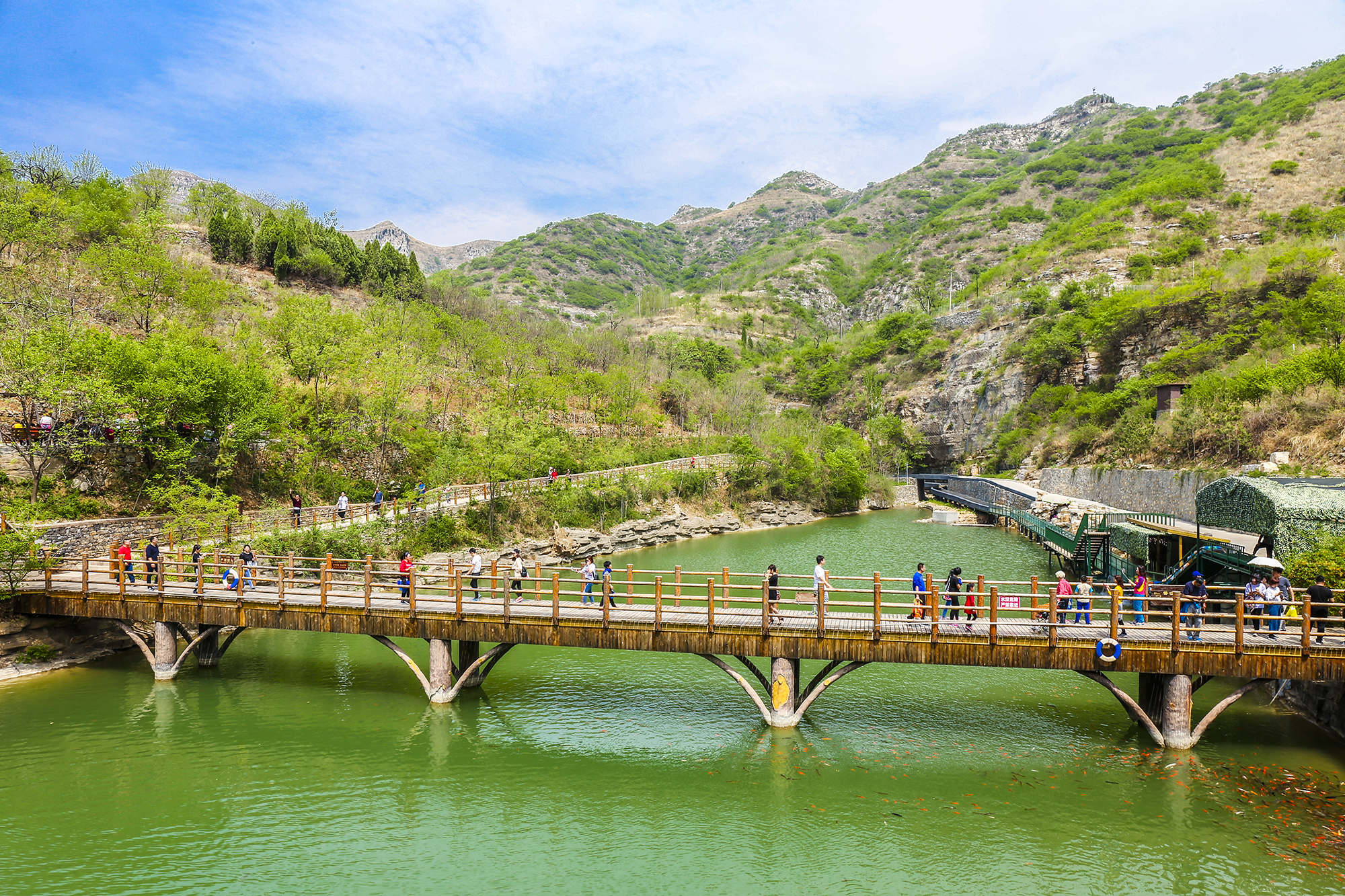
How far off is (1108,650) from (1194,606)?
5297 millimetres

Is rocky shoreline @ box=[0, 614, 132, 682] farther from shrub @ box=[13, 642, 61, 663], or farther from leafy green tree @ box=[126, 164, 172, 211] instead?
leafy green tree @ box=[126, 164, 172, 211]

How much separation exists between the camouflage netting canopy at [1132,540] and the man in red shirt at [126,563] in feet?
122

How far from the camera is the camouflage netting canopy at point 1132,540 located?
27.9 metres

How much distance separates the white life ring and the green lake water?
93.6 inches

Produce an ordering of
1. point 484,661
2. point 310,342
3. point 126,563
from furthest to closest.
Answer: point 310,342, point 126,563, point 484,661

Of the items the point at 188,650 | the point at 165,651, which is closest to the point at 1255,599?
the point at 188,650

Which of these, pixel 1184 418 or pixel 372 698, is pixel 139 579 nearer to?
pixel 372 698

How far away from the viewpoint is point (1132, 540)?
1163 inches

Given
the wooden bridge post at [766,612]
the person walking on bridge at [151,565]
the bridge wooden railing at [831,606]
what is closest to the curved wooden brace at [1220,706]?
the bridge wooden railing at [831,606]

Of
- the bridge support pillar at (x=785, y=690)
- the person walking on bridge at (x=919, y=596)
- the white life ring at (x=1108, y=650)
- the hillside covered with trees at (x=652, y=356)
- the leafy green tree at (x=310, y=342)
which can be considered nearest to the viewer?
the white life ring at (x=1108, y=650)

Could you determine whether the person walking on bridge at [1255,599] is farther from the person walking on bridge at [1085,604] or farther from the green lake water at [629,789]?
the person walking on bridge at [1085,604]

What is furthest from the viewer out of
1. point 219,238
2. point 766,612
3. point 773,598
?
point 219,238

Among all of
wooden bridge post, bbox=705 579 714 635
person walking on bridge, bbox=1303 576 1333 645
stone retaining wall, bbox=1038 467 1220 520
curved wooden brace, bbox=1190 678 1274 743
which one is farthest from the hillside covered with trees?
curved wooden brace, bbox=1190 678 1274 743

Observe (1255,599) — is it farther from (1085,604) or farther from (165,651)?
(165,651)
